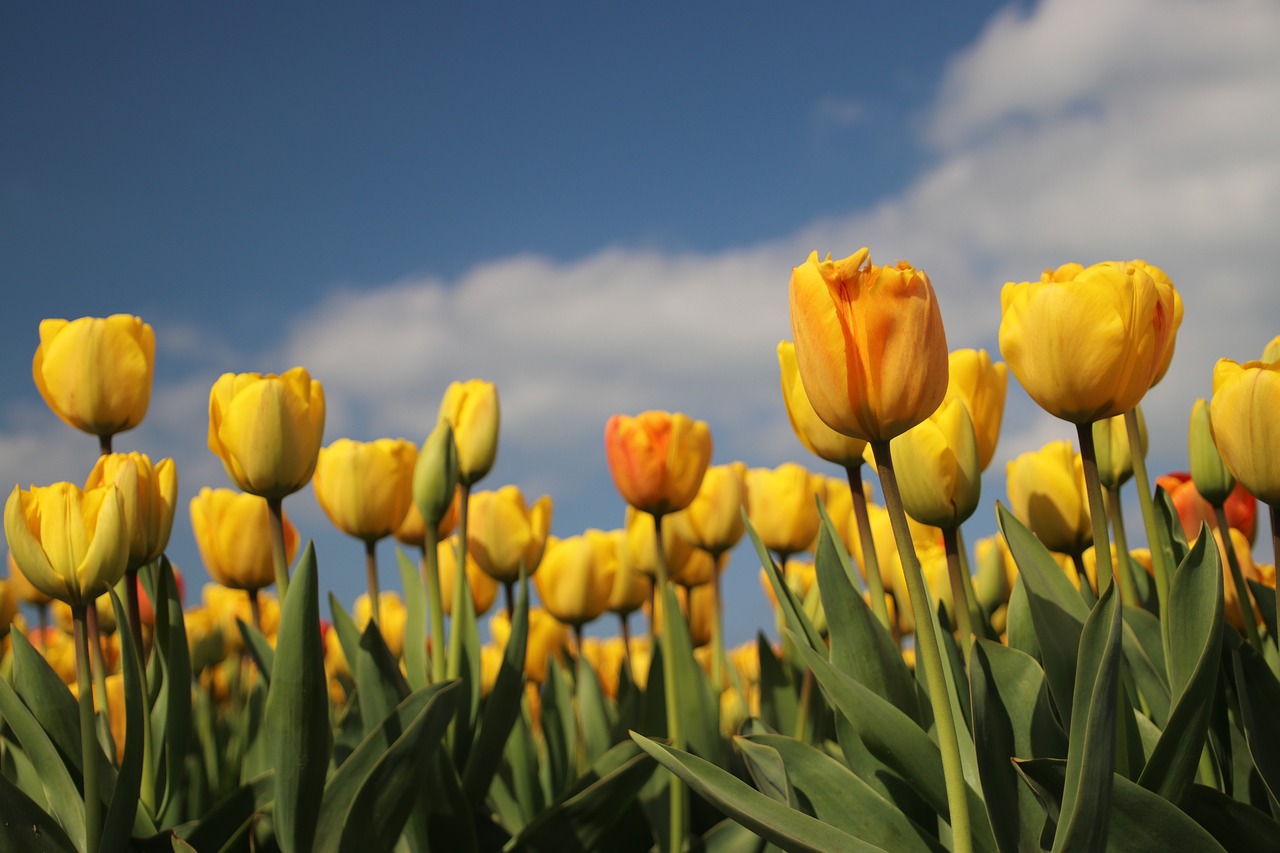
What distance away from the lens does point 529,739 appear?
2.59 m

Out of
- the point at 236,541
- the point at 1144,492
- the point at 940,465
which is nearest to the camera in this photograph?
the point at 940,465

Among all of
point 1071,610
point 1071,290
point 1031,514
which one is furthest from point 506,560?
point 1071,290

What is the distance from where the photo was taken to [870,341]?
1176mm

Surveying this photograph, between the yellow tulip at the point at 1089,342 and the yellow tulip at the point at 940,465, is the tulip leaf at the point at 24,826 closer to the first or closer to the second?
the yellow tulip at the point at 940,465

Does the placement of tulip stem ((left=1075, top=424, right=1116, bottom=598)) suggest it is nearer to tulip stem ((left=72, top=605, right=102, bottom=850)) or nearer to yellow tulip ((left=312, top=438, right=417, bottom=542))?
tulip stem ((left=72, top=605, right=102, bottom=850))

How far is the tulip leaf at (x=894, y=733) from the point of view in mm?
1384

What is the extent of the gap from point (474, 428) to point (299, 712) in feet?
3.14

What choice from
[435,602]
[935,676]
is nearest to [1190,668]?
[935,676]

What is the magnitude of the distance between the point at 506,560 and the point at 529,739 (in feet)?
1.90

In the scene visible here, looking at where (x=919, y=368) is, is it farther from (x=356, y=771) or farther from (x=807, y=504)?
(x=807, y=504)

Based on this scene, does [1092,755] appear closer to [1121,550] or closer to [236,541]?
[1121,550]

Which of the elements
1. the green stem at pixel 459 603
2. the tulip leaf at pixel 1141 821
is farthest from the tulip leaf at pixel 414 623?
the tulip leaf at pixel 1141 821

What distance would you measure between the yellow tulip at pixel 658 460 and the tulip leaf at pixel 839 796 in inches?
39.7

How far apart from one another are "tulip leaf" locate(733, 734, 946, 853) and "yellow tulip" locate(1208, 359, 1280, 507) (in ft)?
2.22
